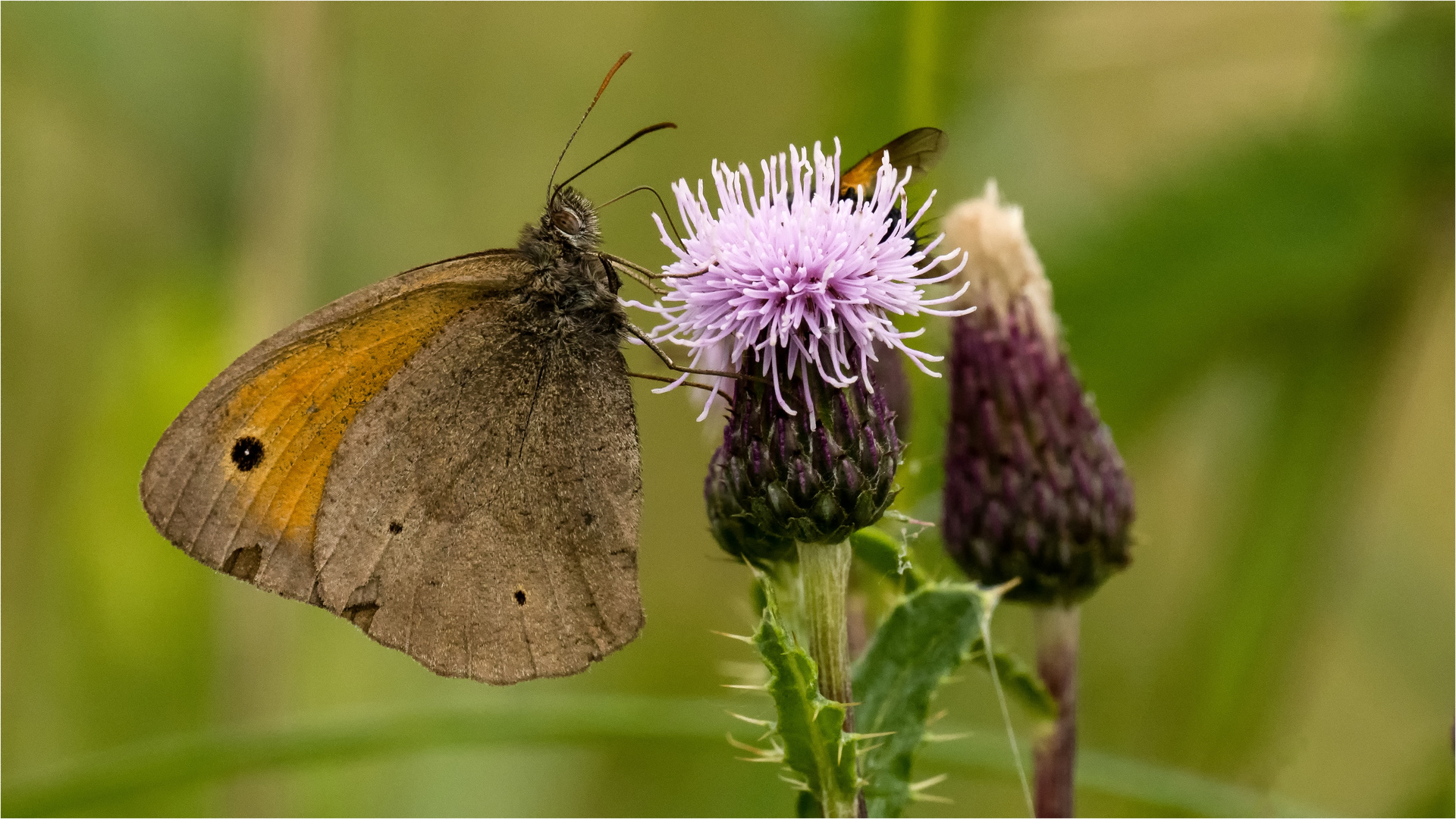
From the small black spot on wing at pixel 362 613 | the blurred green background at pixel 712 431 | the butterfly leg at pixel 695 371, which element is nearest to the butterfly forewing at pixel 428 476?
Answer: the small black spot on wing at pixel 362 613

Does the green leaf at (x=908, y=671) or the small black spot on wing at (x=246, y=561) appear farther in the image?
the small black spot on wing at (x=246, y=561)

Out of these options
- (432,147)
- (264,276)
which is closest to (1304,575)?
(264,276)

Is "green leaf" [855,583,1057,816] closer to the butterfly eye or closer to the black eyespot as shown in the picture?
the butterfly eye

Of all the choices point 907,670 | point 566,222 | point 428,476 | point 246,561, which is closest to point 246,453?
point 246,561

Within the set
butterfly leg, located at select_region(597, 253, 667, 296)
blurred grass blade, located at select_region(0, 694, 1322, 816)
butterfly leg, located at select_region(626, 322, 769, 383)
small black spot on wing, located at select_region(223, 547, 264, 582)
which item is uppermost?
butterfly leg, located at select_region(597, 253, 667, 296)

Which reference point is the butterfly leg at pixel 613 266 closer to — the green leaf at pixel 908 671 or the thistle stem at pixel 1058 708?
the green leaf at pixel 908 671

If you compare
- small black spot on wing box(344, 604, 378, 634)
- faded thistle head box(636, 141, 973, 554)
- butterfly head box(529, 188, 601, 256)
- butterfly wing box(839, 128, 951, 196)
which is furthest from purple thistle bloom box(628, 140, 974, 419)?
small black spot on wing box(344, 604, 378, 634)

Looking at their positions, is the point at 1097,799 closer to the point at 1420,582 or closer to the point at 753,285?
the point at 1420,582
